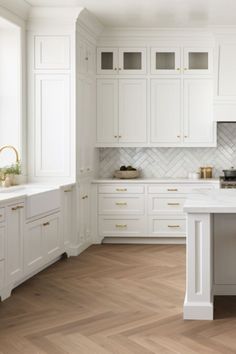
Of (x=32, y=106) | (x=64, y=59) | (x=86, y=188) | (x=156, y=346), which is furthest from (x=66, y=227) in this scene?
(x=156, y=346)

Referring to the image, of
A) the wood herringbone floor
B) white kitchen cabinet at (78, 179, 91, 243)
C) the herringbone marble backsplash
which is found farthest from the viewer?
the herringbone marble backsplash

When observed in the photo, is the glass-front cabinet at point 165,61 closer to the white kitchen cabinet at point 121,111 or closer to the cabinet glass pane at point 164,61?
the cabinet glass pane at point 164,61

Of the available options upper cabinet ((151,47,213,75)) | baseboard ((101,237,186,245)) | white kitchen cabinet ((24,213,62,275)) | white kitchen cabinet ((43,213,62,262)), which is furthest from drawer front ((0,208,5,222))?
upper cabinet ((151,47,213,75))

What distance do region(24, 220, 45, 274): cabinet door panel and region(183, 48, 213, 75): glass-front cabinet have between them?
3.09 meters

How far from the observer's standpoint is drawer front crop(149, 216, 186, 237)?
23.3 feet

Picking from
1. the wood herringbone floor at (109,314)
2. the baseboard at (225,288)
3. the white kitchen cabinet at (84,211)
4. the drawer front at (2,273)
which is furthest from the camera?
the white kitchen cabinet at (84,211)

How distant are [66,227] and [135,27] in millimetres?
2721

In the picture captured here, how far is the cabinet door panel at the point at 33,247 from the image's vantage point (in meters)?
5.04

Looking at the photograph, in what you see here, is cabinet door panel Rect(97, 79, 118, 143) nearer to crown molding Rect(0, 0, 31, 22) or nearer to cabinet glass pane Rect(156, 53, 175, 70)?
cabinet glass pane Rect(156, 53, 175, 70)

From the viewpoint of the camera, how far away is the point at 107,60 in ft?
23.9

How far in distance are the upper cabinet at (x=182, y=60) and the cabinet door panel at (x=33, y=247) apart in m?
2.94

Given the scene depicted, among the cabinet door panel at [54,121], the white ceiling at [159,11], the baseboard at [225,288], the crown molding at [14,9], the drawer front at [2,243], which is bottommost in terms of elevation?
the baseboard at [225,288]

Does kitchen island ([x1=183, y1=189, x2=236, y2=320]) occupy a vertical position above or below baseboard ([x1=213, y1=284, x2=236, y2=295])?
above

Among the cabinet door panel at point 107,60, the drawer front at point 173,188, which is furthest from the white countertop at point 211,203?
the cabinet door panel at point 107,60
